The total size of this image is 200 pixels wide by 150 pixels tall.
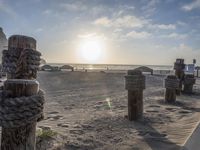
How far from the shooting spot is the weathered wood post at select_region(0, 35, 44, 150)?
2.48 m

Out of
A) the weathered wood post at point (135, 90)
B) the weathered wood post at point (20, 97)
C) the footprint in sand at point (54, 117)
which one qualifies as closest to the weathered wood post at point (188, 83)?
the weathered wood post at point (135, 90)

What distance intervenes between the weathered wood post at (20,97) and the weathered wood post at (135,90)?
13.4 feet

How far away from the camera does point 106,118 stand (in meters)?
7.10

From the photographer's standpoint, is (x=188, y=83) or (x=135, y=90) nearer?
(x=135, y=90)

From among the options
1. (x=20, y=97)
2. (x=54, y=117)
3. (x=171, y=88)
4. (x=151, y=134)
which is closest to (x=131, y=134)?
(x=151, y=134)

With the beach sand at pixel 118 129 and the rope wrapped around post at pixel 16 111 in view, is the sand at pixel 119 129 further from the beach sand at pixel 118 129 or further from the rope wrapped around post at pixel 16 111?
the rope wrapped around post at pixel 16 111

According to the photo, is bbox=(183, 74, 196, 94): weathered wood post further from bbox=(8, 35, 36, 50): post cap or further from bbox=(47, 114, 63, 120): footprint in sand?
bbox=(8, 35, 36, 50): post cap

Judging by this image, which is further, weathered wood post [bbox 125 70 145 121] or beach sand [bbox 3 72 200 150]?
weathered wood post [bbox 125 70 145 121]

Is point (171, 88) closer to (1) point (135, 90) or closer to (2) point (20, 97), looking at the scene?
(1) point (135, 90)

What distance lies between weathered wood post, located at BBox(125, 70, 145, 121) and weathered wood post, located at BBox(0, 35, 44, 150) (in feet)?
13.4

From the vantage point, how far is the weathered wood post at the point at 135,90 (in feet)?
21.9

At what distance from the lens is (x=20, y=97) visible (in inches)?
99.0

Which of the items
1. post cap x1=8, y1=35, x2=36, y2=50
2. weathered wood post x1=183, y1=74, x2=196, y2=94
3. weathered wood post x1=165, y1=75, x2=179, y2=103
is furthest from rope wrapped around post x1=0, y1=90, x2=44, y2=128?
weathered wood post x1=183, y1=74, x2=196, y2=94

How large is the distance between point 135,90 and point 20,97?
450cm
